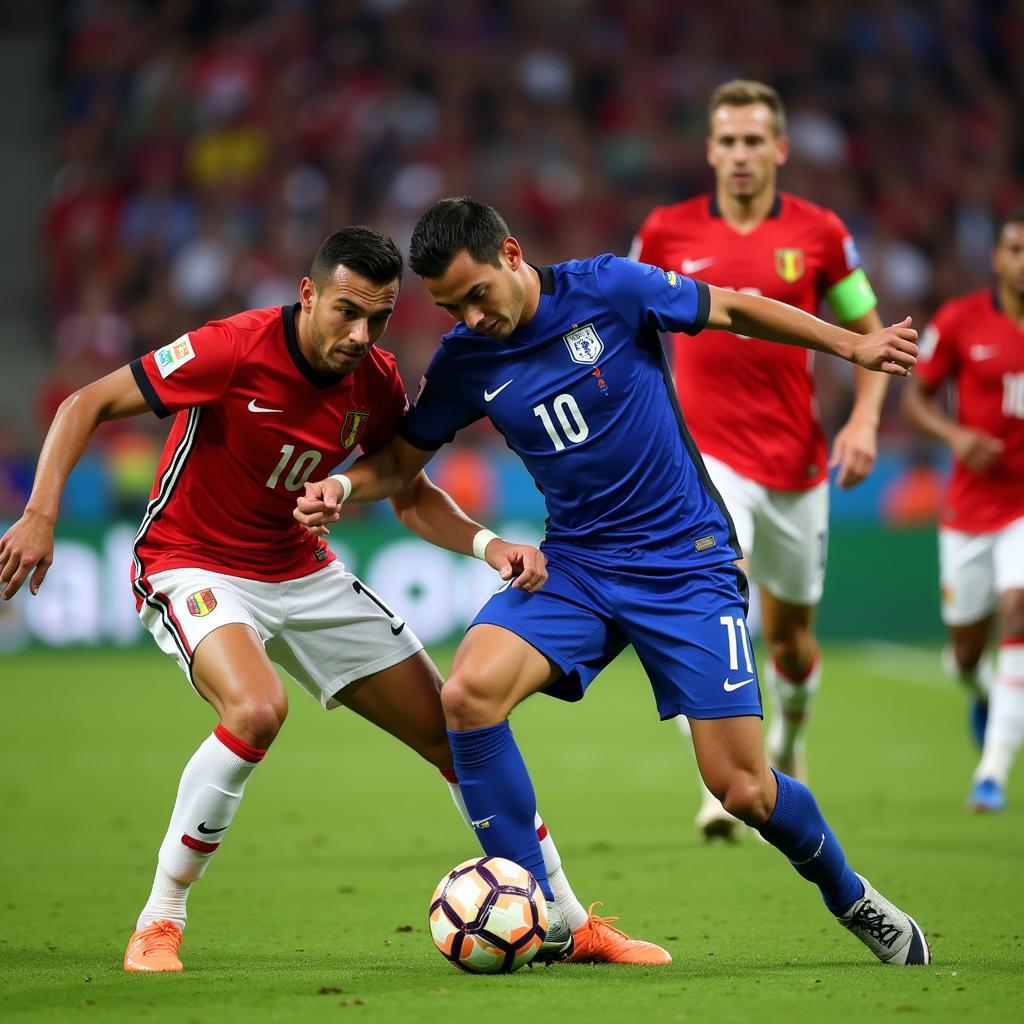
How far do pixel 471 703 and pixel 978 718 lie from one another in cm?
501

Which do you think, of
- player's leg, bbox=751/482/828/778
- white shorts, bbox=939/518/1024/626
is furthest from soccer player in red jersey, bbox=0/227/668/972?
white shorts, bbox=939/518/1024/626

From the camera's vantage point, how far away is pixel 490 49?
19.6 m

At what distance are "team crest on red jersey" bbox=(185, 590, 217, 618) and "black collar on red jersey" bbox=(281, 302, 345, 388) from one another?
729 mm

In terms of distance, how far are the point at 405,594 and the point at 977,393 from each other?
7.01 meters

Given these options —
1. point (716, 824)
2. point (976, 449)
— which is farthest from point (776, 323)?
point (976, 449)

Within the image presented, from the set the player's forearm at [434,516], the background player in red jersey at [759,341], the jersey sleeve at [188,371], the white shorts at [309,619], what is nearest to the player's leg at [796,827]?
the player's forearm at [434,516]

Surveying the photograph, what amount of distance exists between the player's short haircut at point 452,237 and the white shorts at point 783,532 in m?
2.55

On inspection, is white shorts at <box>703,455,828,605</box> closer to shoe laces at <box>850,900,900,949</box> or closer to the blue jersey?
the blue jersey

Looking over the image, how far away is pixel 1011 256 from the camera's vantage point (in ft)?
26.5

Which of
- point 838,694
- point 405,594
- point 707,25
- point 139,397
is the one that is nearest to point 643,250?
point 139,397

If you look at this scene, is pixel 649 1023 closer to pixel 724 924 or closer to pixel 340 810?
pixel 724 924

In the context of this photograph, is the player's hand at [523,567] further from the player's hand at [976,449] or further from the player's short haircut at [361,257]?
the player's hand at [976,449]

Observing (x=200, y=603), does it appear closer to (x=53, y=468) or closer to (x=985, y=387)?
(x=53, y=468)

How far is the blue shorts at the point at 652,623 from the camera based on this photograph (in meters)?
4.71
